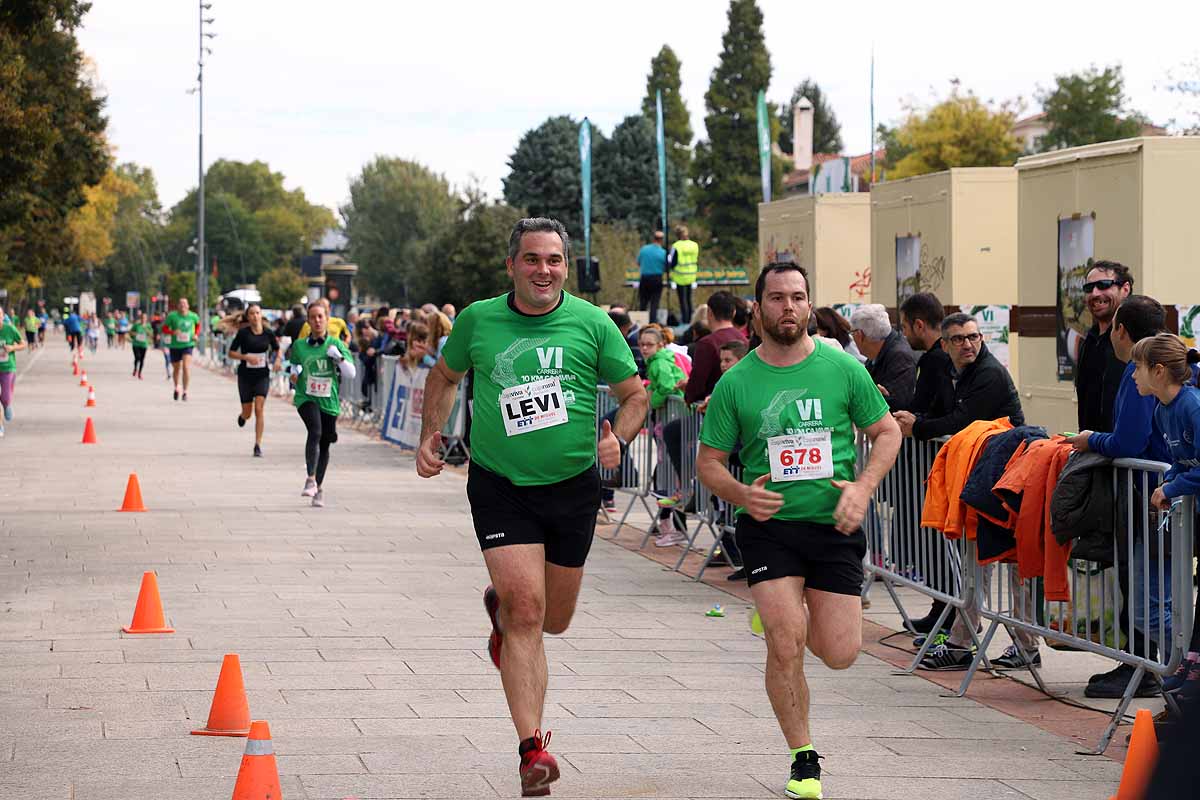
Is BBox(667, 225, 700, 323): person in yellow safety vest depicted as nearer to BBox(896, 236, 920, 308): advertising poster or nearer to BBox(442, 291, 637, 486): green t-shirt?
BBox(896, 236, 920, 308): advertising poster

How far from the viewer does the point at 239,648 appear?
8.80m

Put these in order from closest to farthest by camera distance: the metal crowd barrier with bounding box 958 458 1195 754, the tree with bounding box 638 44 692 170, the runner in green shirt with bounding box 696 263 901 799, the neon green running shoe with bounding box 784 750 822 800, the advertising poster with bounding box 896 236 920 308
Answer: the neon green running shoe with bounding box 784 750 822 800
the runner in green shirt with bounding box 696 263 901 799
the metal crowd barrier with bounding box 958 458 1195 754
the advertising poster with bounding box 896 236 920 308
the tree with bounding box 638 44 692 170

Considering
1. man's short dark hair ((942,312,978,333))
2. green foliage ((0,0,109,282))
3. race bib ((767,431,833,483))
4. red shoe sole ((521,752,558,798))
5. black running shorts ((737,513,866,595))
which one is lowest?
red shoe sole ((521,752,558,798))

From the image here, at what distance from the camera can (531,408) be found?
20.1ft

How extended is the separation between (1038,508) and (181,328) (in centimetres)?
2982

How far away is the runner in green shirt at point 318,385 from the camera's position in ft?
52.3

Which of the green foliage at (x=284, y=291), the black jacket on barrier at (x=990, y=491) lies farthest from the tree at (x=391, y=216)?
the black jacket on barrier at (x=990, y=491)

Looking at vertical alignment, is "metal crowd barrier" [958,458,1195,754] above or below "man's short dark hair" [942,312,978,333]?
below

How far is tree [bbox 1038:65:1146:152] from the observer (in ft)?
232

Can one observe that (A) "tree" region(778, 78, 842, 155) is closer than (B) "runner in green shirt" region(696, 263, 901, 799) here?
No

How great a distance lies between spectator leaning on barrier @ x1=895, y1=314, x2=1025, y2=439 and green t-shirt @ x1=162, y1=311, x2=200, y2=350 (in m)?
28.1

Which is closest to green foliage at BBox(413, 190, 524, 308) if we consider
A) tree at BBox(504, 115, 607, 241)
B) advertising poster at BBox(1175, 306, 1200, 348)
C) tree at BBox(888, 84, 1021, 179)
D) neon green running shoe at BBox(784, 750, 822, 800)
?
tree at BBox(504, 115, 607, 241)

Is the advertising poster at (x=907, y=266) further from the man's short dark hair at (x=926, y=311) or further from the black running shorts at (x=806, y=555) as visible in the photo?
the black running shorts at (x=806, y=555)

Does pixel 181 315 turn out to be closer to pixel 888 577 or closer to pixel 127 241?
pixel 888 577
